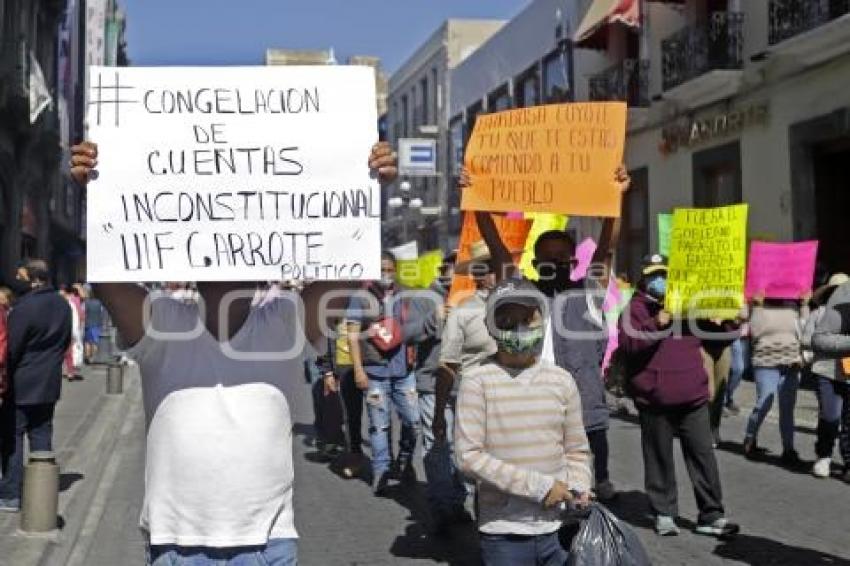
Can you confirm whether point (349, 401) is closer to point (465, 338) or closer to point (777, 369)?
point (465, 338)

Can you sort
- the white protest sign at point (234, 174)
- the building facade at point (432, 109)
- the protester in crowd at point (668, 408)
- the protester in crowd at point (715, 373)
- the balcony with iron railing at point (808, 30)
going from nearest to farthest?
the white protest sign at point (234, 174) → the protester in crowd at point (668, 408) → the protester in crowd at point (715, 373) → the balcony with iron railing at point (808, 30) → the building facade at point (432, 109)

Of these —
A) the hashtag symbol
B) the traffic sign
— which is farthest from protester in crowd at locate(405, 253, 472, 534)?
the traffic sign

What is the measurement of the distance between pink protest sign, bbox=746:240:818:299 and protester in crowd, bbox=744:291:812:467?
26.3 inches

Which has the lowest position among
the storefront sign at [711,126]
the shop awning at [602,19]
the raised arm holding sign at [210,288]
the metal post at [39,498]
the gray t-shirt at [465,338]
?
the metal post at [39,498]

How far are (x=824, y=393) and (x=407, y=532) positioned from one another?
4005mm

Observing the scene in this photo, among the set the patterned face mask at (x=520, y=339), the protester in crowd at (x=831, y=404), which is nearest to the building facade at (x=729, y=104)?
the protester in crowd at (x=831, y=404)

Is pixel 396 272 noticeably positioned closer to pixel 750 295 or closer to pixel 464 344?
pixel 464 344

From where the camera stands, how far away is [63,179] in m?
32.6

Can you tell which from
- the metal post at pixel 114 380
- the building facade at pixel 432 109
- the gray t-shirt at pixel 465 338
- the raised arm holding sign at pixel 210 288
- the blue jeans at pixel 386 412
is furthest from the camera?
the building facade at pixel 432 109

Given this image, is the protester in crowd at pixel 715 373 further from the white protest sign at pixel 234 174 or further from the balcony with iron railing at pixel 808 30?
the balcony with iron railing at pixel 808 30

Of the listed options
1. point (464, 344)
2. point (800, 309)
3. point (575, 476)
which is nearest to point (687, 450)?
point (464, 344)

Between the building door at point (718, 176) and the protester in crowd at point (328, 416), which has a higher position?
the building door at point (718, 176)

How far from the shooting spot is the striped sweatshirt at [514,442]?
11.6ft

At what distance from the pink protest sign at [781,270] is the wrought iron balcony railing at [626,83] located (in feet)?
35.3
